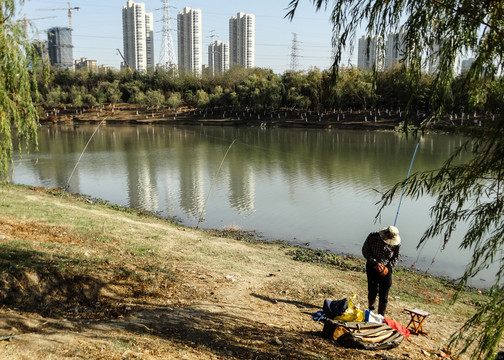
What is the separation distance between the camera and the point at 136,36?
115 m

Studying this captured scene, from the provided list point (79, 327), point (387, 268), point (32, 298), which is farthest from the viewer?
point (387, 268)

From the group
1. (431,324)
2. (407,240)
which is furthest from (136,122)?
(431,324)

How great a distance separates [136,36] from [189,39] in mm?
14907

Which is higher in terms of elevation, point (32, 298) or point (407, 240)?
point (32, 298)

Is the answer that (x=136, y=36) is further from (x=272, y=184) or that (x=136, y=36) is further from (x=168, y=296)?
(x=168, y=296)

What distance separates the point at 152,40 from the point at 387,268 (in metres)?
131

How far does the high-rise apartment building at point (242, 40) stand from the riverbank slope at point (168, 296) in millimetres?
109814

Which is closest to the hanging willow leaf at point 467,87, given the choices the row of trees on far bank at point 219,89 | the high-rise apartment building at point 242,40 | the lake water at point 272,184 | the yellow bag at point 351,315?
the yellow bag at point 351,315

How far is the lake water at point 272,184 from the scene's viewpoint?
13.1 meters

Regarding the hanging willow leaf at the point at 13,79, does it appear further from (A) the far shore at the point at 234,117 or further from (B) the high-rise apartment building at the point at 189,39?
(B) the high-rise apartment building at the point at 189,39

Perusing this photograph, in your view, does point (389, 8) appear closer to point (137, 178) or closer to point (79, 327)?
point (79, 327)

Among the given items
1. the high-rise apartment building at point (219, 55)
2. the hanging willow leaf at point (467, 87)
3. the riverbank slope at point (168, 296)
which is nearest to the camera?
the hanging willow leaf at point (467, 87)

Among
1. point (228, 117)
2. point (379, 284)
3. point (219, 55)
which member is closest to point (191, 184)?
point (379, 284)

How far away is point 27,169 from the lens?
2366 centimetres
